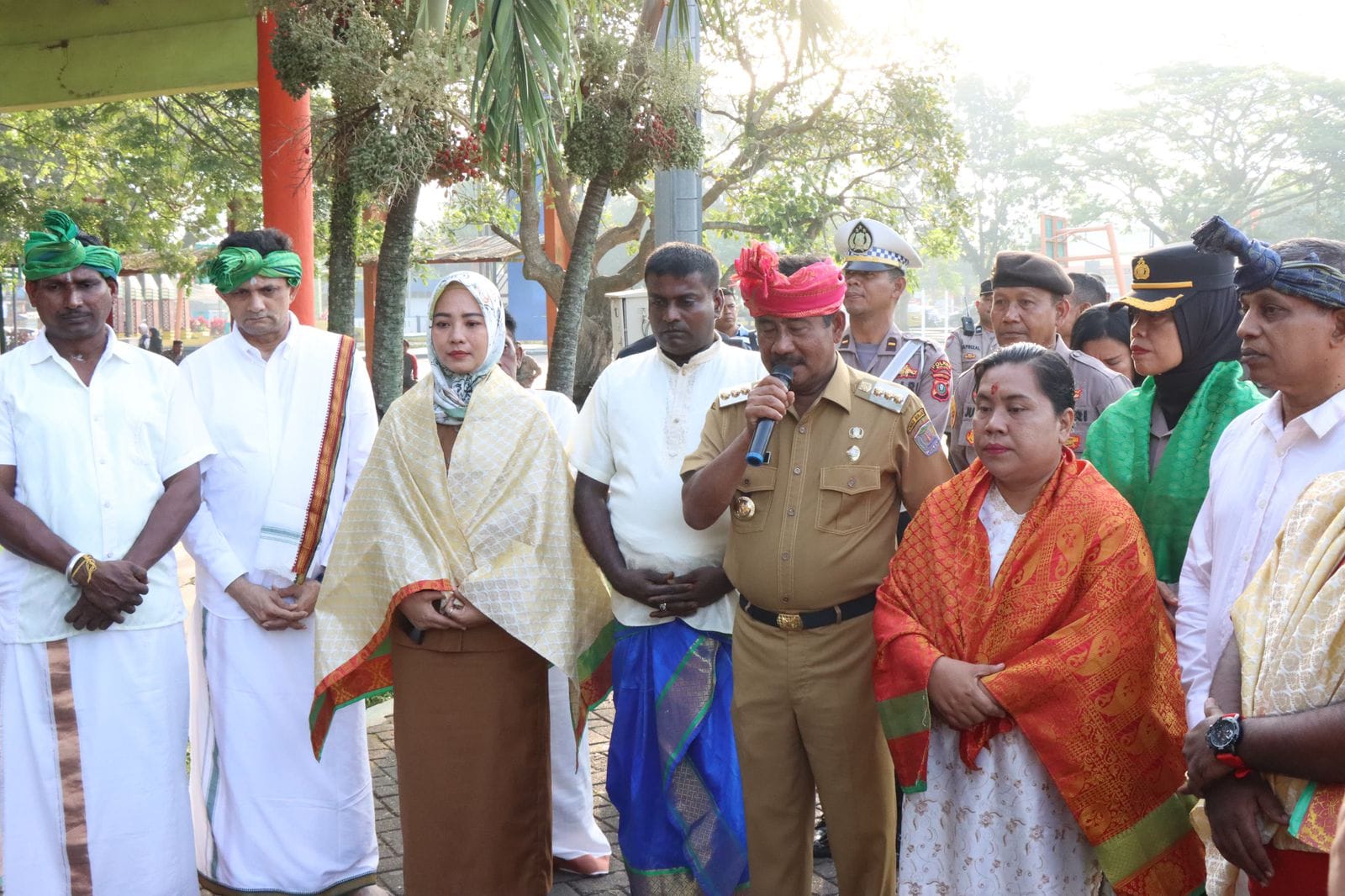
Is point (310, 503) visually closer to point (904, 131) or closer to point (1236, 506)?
point (1236, 506)

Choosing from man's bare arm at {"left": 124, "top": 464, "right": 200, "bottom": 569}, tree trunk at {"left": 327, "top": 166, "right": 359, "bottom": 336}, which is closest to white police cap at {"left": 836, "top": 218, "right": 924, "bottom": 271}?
man's bare arm at {"left": 124, "top": 464, "right": 200, "bottom": 569}

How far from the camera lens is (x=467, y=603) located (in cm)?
377

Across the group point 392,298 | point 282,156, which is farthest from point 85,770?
point 282,156

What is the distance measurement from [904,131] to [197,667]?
1176 centimetres

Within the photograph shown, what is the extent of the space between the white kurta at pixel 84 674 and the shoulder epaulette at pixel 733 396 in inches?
74.3

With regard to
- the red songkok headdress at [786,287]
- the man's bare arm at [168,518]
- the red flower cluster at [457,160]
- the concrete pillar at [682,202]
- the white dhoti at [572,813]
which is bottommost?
the white dhoti at [572,813]

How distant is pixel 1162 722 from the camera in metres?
2.96

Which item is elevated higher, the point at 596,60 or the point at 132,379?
the point at 596,60

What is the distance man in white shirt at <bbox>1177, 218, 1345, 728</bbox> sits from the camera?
8.75 ft

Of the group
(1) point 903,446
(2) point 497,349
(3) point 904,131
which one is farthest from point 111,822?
(3) point 904,131

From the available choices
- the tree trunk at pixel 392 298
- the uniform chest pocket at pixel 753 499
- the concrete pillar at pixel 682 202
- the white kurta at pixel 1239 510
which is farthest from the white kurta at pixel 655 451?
the tree trunk at pixel 392 298

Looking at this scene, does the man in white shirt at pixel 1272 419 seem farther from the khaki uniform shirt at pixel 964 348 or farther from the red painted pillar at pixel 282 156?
the red painted pillar at pixel 282 156

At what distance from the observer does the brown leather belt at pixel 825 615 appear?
A: 3.36 metres

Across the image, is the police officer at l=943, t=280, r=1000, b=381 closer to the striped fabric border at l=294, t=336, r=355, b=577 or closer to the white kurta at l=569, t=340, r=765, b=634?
the white kurta at l=569, t=340, r=765, b=634
